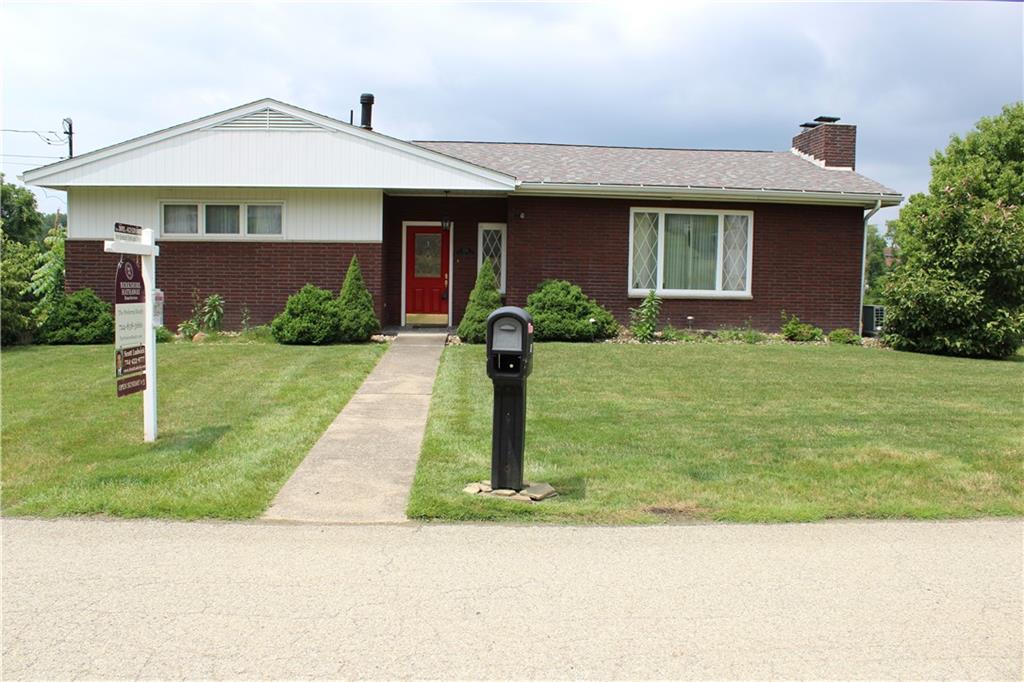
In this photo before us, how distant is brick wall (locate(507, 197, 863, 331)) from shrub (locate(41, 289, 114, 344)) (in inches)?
305

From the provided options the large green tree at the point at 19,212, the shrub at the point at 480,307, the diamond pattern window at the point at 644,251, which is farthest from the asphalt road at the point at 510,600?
the large green tree at the point at 19,212

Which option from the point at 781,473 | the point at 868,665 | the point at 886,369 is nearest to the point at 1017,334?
the point at 886,369

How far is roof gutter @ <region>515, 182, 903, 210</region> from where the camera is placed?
1691 cm

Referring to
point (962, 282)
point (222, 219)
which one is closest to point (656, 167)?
point (962, 282)

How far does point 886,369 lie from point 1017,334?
4103mm

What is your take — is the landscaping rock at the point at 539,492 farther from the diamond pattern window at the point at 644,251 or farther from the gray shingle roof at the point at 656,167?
the diamond pattern window at the point at 644,251

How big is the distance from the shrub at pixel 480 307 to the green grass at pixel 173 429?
7.02 ft

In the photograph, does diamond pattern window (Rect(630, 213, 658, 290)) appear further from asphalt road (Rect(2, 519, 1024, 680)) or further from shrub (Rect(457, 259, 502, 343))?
asphalt road (Rect(2, 519, 1024, 680))

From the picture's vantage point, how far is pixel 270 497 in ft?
22.1

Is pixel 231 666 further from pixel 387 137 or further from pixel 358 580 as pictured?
pixel 387 137

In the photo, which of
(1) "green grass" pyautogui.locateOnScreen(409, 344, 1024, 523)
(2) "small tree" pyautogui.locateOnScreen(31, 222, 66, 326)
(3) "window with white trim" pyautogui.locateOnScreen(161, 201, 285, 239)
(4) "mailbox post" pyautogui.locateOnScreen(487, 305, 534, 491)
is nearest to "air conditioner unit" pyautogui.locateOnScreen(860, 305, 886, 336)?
(1) "green grass" pyautogui.locateOnScreen(409, 344, 1024, 523)

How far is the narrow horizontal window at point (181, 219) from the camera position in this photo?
17.2 meters

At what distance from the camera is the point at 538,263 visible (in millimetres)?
17547

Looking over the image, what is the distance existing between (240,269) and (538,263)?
19.4 feet
